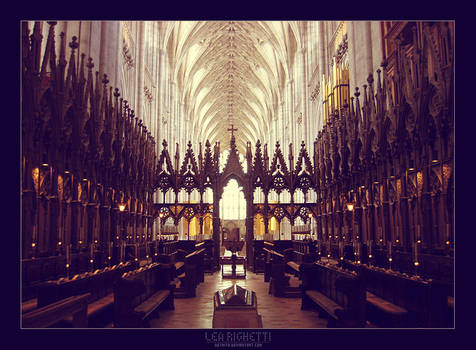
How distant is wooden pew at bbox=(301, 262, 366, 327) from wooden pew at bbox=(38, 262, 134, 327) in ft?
9.82

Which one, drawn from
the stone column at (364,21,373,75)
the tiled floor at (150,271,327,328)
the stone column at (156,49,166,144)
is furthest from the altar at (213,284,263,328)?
the stone column at (156,49,166,144)

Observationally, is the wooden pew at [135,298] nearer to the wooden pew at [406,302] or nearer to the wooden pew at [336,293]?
the wooden pew at [336,293]

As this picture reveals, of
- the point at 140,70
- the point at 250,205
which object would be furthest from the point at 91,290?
the point at 140,70

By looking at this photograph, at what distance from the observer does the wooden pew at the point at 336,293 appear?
539 cm

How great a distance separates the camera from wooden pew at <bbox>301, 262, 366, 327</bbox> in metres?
5.39

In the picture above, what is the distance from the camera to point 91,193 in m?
10.7

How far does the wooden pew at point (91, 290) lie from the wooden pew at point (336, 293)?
2.99 metres

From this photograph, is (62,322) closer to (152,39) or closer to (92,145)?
(92,145)

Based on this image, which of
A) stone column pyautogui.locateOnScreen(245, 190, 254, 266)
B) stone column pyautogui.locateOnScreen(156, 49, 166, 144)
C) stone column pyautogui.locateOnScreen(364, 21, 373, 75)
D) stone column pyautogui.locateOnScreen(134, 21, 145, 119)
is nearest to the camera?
stone column pyautogui.locateOnScreen(364, 21, 373, 75)

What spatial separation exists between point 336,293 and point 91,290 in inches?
148

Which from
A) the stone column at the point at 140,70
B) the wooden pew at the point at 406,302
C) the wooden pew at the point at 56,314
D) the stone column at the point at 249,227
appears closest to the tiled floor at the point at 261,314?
the wooden pew at the point at 406,302

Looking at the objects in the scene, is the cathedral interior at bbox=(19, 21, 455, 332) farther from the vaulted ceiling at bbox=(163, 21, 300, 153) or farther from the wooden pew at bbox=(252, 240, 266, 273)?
the vaulted ceiling at bbox=(163, 21, 300, 153)
